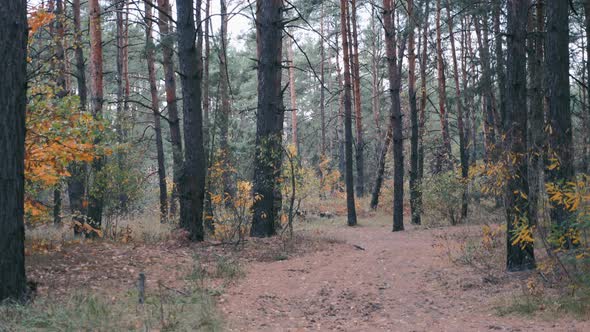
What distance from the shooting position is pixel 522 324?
6059 millimetres

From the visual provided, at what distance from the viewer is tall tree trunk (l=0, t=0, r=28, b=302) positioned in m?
5.59

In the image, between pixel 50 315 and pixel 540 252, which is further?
pixel 540 252

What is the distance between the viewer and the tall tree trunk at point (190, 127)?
10828mm

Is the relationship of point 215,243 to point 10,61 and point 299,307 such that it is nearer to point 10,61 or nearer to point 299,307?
point 299,307

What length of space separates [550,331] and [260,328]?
10.9ft

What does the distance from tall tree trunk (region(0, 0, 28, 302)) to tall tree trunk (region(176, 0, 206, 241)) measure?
5.11 meters

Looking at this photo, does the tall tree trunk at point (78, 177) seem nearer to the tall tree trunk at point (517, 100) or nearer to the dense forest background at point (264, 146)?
the dense forest background at point (264, 146)

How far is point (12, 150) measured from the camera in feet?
18.5

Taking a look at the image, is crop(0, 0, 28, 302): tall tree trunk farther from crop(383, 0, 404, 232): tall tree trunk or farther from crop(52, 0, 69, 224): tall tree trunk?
crop(383, 0, 404, 232): tall tree trunk

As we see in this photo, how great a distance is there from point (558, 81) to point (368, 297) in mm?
4802

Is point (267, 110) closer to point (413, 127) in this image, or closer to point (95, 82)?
point (95, 82)

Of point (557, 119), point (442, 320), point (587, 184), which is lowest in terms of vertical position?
point (442, 320)

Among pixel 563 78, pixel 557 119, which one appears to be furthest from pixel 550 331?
pixel 563 78

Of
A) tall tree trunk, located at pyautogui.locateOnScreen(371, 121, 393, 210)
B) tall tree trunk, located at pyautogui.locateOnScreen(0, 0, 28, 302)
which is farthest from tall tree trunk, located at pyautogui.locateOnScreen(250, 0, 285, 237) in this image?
tall tree trunk, located at pyautogui.locateOnScreen(371, 121, 393, 210)
